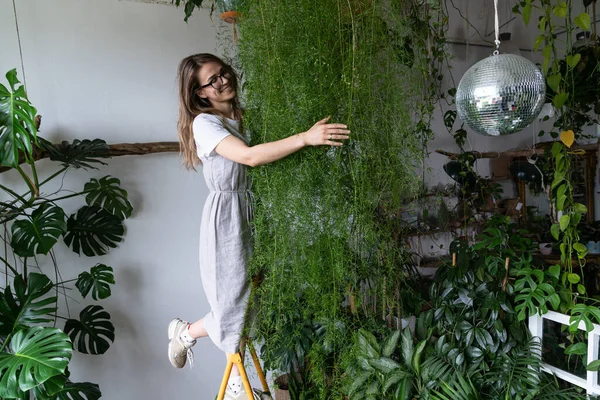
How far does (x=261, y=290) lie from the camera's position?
4.87ft

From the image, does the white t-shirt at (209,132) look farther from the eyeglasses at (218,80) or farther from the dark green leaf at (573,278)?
the dark green leaf at (573,278)

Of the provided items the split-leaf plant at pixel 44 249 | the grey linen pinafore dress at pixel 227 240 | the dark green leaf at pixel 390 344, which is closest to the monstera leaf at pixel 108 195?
the split-leaf plant at pixel 44 249

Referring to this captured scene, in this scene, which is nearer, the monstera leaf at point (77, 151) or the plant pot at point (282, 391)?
the monstera leaf at point (77, 151)

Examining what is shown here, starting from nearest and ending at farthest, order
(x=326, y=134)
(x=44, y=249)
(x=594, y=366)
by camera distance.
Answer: (x=326, y=134) → (x=594, y=366) → (x=44, y=249)

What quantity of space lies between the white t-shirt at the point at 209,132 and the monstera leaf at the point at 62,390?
1036mm

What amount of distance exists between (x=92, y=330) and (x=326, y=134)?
5.55 ft

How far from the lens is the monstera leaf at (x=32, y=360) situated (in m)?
1.57

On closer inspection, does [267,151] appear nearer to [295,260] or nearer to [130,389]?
[295,260]

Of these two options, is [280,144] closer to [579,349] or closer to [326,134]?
[326,134]

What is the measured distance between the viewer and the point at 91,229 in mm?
2273

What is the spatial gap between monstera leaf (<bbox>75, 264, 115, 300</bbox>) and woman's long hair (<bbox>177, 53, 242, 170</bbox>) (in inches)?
38.8

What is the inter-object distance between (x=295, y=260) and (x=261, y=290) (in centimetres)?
17

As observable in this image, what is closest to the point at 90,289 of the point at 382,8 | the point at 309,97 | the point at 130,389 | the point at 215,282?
the point at 130,389

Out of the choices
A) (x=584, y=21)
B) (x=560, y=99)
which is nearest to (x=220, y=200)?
(x=560, y=99)
